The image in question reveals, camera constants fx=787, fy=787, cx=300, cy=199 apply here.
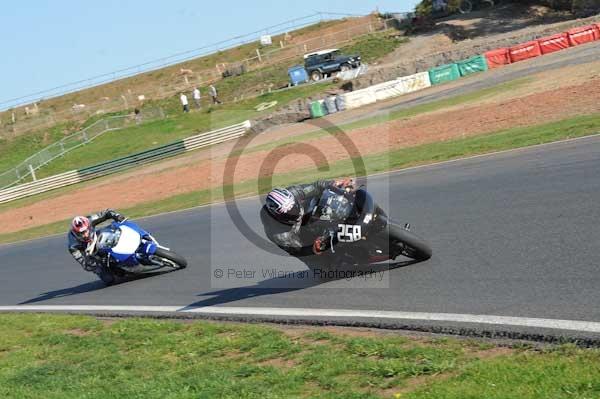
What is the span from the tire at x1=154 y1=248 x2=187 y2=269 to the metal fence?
113ft

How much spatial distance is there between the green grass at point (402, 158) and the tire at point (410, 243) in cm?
839

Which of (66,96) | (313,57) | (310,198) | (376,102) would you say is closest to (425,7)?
(313,57)

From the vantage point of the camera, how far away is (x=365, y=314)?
25.9 feet

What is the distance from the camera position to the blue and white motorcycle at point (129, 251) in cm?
1302

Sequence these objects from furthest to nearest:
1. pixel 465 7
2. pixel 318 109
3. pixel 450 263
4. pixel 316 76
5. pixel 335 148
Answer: pixel 465 7 → pixel 316 76 → pixel 318 109 → pixel 335 148 → pixel 450 263

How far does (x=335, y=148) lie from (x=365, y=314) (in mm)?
20625

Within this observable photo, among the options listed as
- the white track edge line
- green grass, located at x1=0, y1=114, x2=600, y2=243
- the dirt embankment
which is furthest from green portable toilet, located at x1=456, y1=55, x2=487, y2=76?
the white track edge line

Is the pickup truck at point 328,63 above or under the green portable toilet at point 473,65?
above

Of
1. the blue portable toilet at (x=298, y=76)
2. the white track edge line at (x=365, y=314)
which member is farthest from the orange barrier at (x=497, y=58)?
the white track edge line at (x=365, y=314)

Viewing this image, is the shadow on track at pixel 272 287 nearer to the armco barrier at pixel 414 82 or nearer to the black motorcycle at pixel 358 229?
the black motorcycle at pixel 358 229

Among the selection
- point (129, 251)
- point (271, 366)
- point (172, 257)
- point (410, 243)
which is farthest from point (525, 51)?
point (271, 366)

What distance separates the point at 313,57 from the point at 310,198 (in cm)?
4426

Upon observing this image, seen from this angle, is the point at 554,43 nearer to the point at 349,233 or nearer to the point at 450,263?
the point at 450,263

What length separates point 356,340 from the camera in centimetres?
689
